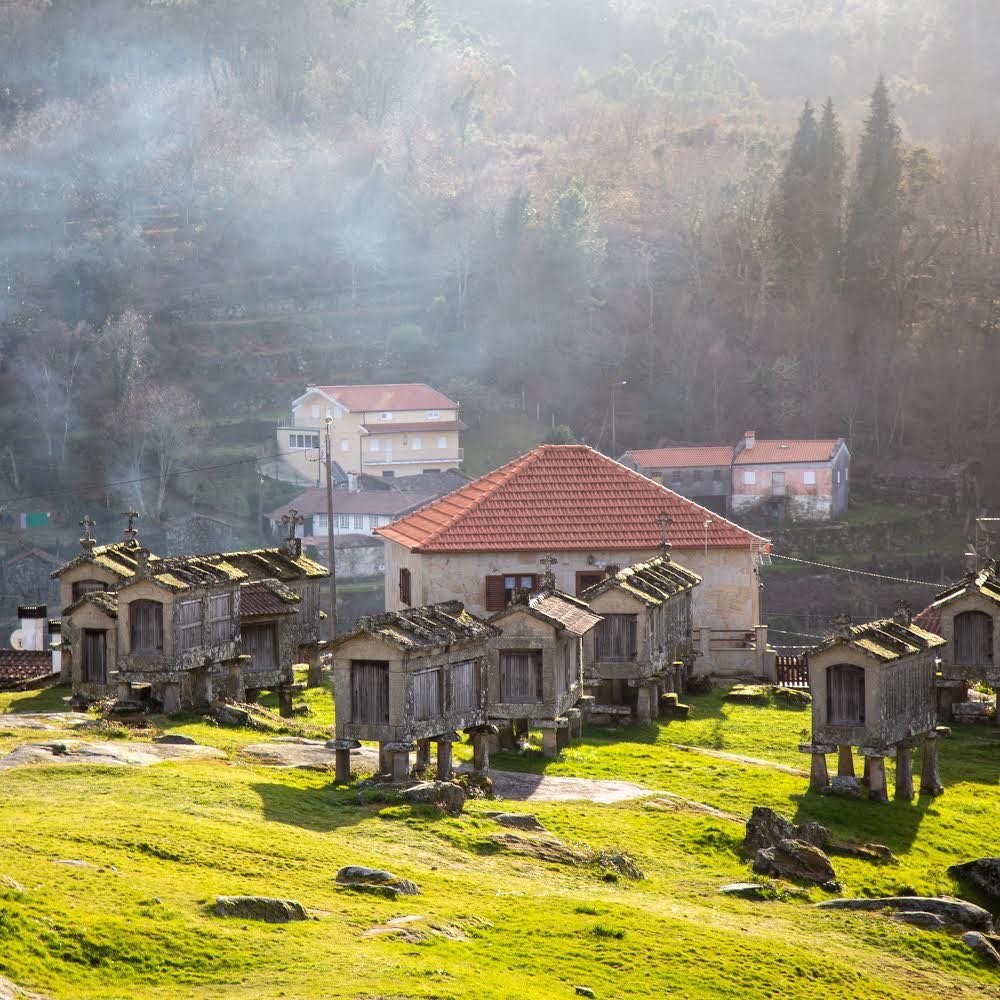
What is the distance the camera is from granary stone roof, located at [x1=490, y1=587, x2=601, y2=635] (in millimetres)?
35375

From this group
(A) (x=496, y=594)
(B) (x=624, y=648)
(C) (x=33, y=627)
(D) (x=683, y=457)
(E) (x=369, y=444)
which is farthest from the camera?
(E) (x=369, y=444)

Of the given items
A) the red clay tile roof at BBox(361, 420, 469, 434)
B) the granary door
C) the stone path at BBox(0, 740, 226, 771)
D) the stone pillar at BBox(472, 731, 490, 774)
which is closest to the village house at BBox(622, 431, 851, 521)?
the red clay tile roof at BBox(361, 420, 469, 434)

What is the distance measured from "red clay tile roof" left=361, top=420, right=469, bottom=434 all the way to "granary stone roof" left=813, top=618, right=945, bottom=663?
77.0m

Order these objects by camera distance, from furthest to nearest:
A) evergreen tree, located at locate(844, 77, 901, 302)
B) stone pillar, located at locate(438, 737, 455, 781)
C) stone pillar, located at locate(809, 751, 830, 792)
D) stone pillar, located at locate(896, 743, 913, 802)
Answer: evergreen tree, located at locate(844, 77, 901, 302)
stone pillar, located at locate(896, 743, 913, 802)
stone pillar, located at locate(809, 751, 830, 792)
stone pillar, located at locate(438, 737, 455, 781)

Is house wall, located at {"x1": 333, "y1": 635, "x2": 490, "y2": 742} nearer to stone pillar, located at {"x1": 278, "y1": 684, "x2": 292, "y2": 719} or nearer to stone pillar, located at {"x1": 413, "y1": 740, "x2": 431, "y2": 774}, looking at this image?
stone pillar, located at {"x1": 413, "y1": 740, "x2": 431, "y2": 774}

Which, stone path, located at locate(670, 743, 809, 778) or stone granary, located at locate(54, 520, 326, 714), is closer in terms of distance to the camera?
stone path, located at locate(670, 743, 809, 778)

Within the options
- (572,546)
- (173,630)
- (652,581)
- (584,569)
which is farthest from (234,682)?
(584,569)

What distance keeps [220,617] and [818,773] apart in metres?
14.0

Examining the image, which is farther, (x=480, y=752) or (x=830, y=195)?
(x=830, y=195)

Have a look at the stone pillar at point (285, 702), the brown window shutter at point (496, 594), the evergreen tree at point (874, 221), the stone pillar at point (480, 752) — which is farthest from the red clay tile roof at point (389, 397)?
the stone pillar at point (480, 752)

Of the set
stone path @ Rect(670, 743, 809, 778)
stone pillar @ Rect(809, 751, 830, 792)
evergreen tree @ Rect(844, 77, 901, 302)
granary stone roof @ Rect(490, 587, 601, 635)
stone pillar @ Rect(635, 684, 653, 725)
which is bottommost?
stone path @ Rect(670, 743, 809, 778)

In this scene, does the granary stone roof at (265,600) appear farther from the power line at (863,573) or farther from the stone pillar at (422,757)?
the power line at (863,573)

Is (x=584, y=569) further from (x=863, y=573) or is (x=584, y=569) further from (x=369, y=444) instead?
(x=369, y=444)

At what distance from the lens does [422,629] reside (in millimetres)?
30562
